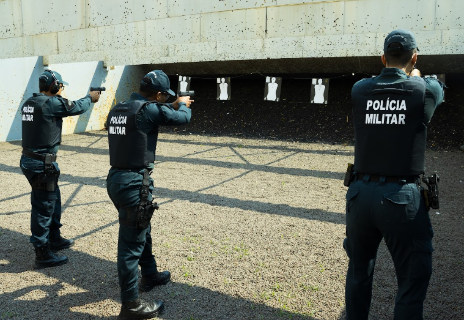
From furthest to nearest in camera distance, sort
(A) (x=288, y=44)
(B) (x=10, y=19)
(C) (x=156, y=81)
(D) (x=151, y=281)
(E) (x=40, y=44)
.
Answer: (B) (x=10, y=19) → (E) (x=40, y=44) → (A) (x=288, y=44) → (D) (x=151, y=281) → (C) (x=156, y=81)

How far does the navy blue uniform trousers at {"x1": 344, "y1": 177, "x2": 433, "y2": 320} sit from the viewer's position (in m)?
2.29

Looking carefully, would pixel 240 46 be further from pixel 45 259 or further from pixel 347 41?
pixel 45 259

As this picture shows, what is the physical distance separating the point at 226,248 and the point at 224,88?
27.4ft

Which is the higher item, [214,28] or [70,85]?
[214,28]

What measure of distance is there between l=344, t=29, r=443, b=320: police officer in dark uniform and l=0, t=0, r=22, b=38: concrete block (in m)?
15.7

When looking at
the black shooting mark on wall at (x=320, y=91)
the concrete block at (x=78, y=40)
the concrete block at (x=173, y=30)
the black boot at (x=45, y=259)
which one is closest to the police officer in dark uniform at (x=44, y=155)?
the black boot at (x=45, y=259)

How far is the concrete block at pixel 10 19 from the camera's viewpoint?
15.0 meters

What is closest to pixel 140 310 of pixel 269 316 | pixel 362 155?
pixel 269 316

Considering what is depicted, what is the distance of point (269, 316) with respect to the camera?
3.13m

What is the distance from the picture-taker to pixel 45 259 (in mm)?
4023

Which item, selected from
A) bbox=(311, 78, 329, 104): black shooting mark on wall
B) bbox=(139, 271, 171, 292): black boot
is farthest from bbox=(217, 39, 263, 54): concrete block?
bbox=(139, 271, 171, 292): black boot

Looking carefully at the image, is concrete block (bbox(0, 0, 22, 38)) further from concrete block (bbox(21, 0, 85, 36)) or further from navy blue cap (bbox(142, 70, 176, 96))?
navy blue cap (bbox(142, 70, 176, 96))

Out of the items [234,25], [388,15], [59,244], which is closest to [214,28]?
[234,25]

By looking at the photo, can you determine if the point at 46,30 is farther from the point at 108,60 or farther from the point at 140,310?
the point at 140,310
